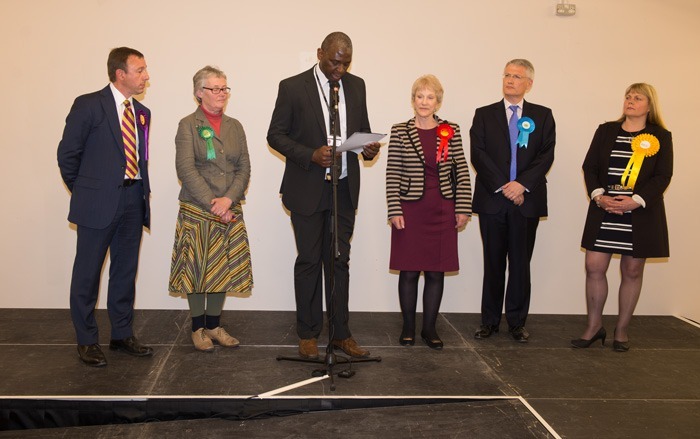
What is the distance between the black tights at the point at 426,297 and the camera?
185 inches

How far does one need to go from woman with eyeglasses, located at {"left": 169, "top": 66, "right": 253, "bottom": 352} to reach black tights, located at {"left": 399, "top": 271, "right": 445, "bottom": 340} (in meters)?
1.06

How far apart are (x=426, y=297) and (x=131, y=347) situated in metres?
1.96

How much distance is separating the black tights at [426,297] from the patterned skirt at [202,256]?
112cm

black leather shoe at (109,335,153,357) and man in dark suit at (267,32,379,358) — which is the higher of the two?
man in dark suit at (267,32,379,358)

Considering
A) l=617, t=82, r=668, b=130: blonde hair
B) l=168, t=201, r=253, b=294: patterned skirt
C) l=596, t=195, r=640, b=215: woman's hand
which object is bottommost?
l=168, t=201, r=253, b=294: patterned skirt

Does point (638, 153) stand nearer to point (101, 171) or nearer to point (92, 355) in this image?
point (101, 171)

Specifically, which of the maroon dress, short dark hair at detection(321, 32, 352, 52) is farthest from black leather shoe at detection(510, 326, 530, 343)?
short dark hair at detection(321, 32, 352, 52)

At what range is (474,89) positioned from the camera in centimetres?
571

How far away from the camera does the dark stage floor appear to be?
11.3ft

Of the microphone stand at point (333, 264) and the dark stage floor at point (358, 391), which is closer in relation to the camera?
the dark stage floor at point (358, 391)

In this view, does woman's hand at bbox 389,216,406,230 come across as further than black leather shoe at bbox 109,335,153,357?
Yes

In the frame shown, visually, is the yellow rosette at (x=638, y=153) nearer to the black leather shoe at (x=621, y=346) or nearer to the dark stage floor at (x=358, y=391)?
the black leather shoe at (x=621, y=346)

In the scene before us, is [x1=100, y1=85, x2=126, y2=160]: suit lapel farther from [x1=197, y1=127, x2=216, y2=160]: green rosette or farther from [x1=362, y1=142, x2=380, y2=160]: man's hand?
[x1=362, y1=142, x2=380, y2=160]: man's hand

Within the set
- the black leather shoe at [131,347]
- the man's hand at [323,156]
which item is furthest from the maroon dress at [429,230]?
the black leather shoe at [131,347]
